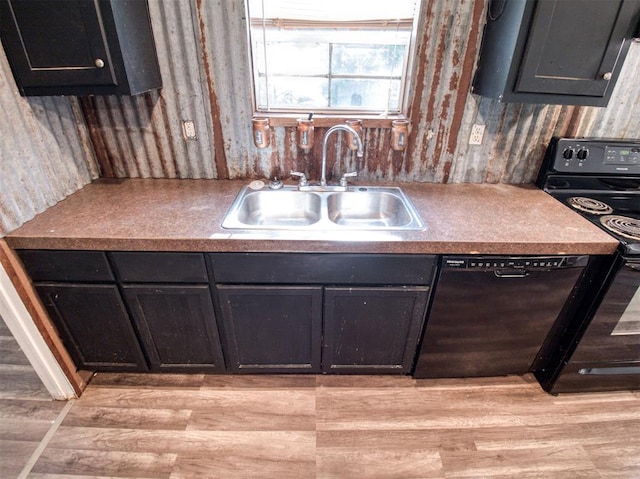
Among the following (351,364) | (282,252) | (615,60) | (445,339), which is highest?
(615,60)

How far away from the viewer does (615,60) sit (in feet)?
4.40

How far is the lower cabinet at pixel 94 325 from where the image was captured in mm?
1426

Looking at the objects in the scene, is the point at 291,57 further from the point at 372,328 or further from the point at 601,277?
the point at 601,277

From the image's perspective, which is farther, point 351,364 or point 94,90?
point 351,364

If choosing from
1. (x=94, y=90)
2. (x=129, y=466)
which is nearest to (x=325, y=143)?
(x=94, y=90)

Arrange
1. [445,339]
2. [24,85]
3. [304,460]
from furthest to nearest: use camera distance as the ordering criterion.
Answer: [445,339] < [304,460] < [24,85]

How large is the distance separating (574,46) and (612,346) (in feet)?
4.56

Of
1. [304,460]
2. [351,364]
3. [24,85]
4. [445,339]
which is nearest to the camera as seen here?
[24,85]

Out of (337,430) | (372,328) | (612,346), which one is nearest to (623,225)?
(612,346)

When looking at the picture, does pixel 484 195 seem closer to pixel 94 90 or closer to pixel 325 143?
pixel 325 143

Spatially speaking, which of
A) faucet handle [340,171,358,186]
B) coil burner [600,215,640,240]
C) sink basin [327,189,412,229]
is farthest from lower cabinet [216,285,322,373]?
coil burner [600,215,640,240]

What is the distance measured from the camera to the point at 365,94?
194 centimetres

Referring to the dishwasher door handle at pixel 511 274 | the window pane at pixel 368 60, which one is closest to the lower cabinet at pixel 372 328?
the dishwasher door handle at pixel 511 274

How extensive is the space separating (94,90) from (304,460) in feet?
6.07
